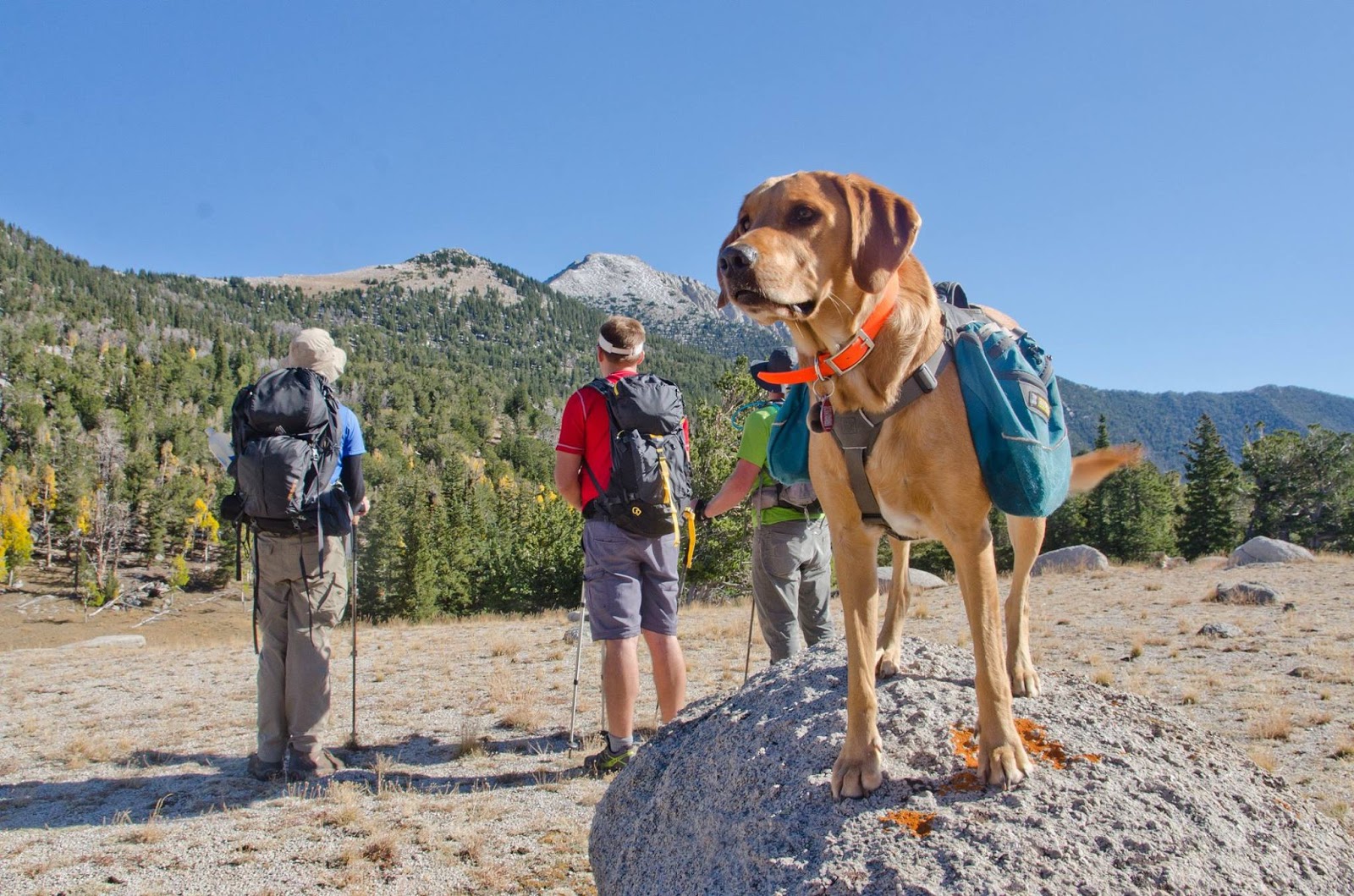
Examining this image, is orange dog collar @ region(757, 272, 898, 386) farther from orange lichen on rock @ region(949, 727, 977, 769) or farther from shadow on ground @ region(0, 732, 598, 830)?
shadow on ground @ region(0, 732, 598, 830)

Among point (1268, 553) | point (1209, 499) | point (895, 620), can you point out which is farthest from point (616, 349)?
point (1209, 499)

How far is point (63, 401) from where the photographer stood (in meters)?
128

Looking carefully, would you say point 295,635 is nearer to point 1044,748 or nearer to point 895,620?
point 895,620

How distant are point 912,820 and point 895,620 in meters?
1.28

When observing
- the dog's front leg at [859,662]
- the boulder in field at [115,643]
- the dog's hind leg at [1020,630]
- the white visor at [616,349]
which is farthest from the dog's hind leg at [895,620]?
the boulder in field at [115,643]

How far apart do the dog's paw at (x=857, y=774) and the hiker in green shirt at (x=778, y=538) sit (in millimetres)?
2687

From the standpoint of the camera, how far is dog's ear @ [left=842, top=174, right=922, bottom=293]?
2391 millimetres

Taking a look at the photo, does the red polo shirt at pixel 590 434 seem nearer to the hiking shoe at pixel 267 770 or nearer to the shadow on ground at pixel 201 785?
the shadow on ground at pixel 201 785

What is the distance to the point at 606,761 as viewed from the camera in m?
5.32

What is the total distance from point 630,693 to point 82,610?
9173 cm

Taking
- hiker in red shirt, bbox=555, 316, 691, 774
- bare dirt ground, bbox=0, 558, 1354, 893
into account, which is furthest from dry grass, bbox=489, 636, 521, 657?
hiker in red shirt, bbox=555, 316, 691, 774

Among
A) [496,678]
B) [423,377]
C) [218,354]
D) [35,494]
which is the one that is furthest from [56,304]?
[496,678]

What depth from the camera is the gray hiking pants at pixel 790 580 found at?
5.45 metres

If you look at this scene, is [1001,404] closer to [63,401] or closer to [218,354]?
[63,401]
